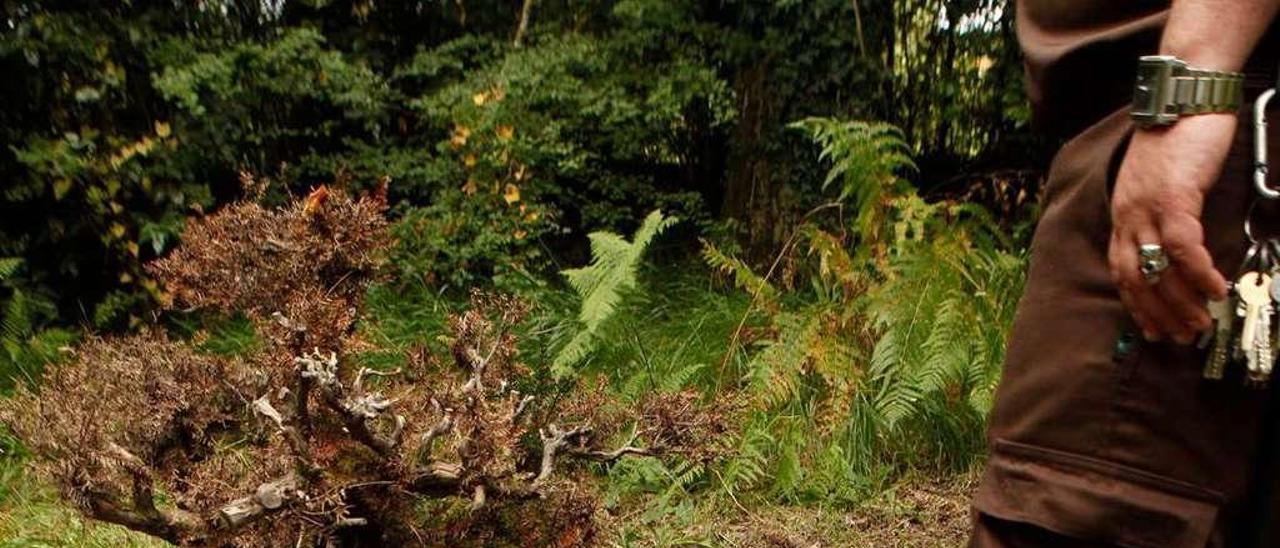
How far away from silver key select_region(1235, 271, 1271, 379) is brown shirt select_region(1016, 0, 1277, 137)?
0.83ft

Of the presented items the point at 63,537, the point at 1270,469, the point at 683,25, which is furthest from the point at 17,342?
the point at 1270,469

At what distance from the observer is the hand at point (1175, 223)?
136cm

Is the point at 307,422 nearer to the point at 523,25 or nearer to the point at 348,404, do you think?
the point at 348,404

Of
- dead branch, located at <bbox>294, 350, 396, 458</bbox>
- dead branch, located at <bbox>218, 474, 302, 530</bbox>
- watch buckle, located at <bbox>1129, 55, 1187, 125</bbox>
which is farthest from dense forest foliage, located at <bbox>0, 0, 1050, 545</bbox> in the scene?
watch buckle, located at <bbox>1129, 55, 1187, 125</bbox>

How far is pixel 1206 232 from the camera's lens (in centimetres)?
140

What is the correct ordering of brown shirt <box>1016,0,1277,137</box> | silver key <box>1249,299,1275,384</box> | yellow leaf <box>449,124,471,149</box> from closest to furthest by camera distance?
1. silver key <box>1249,299,1275,384</box>
2. brown shirt <box>1016,0,1277,137</box>
3. yellow leaf <box>449,124,471,149</box>

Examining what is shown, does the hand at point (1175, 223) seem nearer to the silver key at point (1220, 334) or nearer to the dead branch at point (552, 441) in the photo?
the silver key at point (1220, 334)

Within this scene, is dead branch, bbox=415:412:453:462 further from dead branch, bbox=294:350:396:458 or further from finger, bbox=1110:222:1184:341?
finger, bbox=1110:222:1184:341

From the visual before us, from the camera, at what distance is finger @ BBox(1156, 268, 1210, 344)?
1.37 m

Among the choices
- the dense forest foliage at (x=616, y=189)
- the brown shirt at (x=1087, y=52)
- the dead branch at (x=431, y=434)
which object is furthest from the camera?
the dense forest foliage at (x=616, y=189)

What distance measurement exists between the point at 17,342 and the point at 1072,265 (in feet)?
15.9

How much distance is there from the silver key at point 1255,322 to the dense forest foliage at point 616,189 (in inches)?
86.6

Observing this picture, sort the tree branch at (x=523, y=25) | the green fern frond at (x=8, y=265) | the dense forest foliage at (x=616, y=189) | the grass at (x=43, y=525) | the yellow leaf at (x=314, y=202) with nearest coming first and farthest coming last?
1. the yellow leaf at (x=314, y=202)
2. the grass at (x=43, y=525)
3. the dense forest foliage at (x=616, y=189)
4. the green fern frond at (x=8, y=265)
5. the tree branch at (x=523, y=25)

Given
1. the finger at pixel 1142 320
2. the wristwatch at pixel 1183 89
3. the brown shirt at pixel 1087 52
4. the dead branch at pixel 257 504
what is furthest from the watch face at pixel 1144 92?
the dead branch at pixel 257 504
